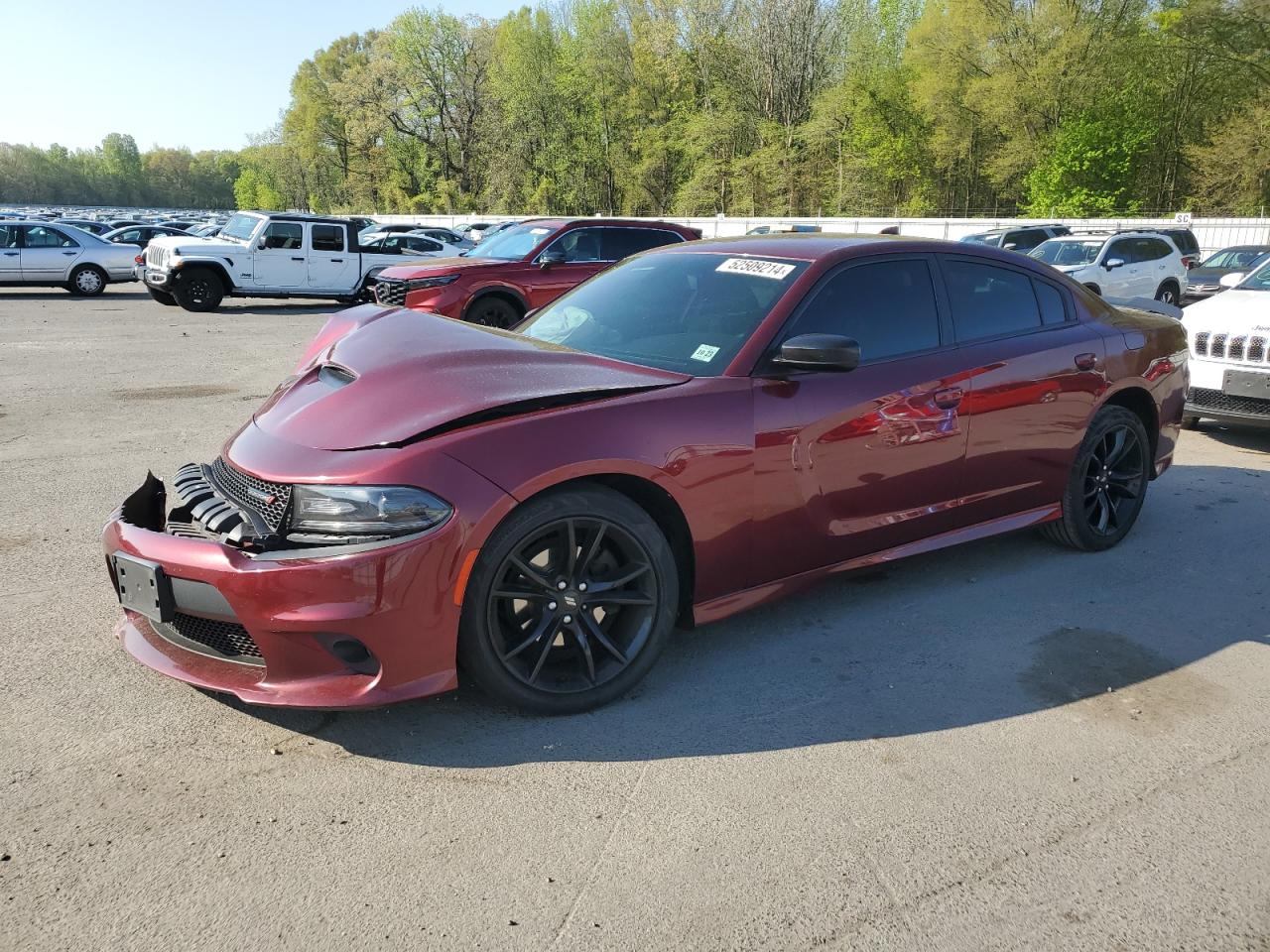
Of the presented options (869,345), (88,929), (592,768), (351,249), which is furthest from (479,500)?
(351,249)

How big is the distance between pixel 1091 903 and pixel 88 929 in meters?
2.46

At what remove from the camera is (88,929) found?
2186 mm

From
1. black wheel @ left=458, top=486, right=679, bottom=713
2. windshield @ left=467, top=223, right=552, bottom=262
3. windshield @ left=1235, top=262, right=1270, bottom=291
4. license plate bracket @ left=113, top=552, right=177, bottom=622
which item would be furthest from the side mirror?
windshield @ left=467, top=223, right=552, bottom=262

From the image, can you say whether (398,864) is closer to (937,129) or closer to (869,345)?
(869,345)

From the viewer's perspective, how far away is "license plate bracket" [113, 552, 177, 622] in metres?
2.93

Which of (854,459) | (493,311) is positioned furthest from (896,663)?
(493,311)

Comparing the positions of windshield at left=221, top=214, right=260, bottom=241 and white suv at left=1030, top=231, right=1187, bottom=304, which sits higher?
windshield at left=221, top=214, right=260, bottom=241

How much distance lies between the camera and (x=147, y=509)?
3355 millimetres

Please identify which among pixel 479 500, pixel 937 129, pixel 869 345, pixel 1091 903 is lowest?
pixel 1091 903

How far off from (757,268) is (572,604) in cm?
177

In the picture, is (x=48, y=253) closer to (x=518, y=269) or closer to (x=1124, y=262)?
(x=518, y=269)

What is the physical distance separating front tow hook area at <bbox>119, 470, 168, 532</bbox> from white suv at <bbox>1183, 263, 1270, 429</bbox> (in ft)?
23.1

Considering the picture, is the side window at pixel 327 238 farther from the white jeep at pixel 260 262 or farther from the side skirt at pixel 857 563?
the side skirt at pixel 857 563

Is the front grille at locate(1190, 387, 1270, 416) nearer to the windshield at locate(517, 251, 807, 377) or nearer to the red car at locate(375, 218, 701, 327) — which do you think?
the windshield at locate(517, 251, 807, 377)
